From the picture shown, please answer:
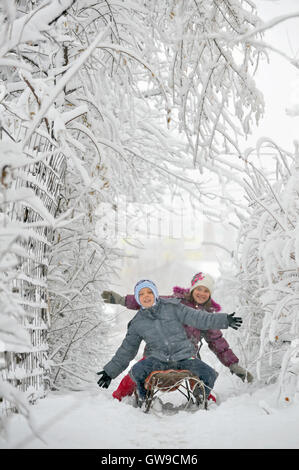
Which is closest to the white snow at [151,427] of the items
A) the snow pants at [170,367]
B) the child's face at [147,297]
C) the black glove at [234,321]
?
the snow pants at [170,367]

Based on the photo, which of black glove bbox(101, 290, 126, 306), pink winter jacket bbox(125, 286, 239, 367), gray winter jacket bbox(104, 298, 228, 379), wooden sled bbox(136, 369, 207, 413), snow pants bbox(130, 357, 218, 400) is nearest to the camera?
wooden sled bbox(136, 369, 207, 413)

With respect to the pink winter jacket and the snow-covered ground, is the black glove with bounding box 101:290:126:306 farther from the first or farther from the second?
the snow-covered ground

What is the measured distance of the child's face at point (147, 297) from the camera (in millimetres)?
3557

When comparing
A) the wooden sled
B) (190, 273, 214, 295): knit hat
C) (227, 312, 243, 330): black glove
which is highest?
(190, 273, 214, 295): knit hat

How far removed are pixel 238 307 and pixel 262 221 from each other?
1.26 m

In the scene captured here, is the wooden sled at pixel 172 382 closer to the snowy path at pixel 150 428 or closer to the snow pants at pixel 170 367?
the snow pants at pixel 170 367

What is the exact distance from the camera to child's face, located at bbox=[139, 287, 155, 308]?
3557mm

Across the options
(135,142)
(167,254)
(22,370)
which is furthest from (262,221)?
(167,254)

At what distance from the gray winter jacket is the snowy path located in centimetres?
70

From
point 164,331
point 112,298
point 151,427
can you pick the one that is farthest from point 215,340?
point 151,427

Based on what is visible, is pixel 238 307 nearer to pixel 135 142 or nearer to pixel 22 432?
pixel 22 432

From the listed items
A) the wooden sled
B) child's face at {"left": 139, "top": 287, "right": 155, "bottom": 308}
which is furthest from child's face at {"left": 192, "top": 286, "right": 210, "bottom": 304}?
the wooden sled

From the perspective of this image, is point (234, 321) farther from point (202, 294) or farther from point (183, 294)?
point (183, 294)

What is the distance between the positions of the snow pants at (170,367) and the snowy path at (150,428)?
19.1 inches
